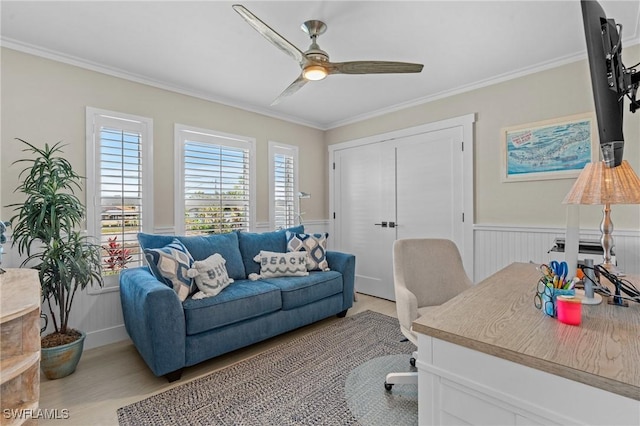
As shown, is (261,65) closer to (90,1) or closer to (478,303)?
(90,1)

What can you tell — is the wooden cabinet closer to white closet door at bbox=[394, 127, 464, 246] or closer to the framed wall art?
white closet door at bbox=[394, 127, 464, 246]

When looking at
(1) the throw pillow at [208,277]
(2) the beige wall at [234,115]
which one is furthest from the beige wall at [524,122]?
(1) the throw pillow at [208,277]

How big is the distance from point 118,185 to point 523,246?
397 cm

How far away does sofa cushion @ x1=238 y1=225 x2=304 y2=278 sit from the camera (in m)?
3.34

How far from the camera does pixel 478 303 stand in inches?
50.6

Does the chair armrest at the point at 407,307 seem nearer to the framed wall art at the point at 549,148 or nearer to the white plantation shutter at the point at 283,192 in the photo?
the framed wall art at the point at 549,148

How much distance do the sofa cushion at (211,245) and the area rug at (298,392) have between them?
2.94 ft

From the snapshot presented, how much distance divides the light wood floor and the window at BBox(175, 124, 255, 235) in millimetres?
1316

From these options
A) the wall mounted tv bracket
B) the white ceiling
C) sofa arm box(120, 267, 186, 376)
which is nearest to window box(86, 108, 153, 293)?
the white ceiling

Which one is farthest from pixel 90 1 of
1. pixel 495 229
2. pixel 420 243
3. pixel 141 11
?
pixel 495 229

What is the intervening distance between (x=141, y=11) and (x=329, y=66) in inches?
51.3

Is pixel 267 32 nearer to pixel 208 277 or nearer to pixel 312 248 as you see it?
pixel 208 277

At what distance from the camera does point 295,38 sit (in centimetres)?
241

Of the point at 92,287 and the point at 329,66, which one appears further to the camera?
the point at 92,287
